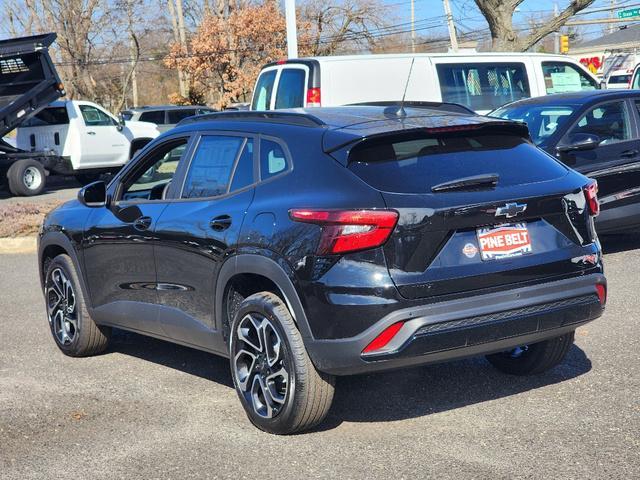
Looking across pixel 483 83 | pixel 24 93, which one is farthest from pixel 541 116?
pixel 24 93

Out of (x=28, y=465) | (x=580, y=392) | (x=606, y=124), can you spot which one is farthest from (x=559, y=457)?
(x=606, y=124)

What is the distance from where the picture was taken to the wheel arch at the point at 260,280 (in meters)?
4.80

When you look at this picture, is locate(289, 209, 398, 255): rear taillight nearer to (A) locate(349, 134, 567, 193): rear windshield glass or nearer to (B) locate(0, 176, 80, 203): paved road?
(A) locate(349, 134, 567, 193): rear windshield glass

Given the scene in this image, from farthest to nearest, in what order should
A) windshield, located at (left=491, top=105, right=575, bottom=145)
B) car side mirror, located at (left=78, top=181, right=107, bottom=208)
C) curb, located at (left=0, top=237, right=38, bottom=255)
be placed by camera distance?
curb, located at (left=0, top=237, right=38, bottom=255)
windshield, located at (left=491, top=105, right=575, bottom=145)
car side mirror, located at (left=78, top=181, right=107, bottom=208)

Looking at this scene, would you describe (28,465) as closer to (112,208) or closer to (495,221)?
(112,208)

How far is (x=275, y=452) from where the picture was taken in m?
4.84

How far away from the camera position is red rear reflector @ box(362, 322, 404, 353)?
4578 millimetres

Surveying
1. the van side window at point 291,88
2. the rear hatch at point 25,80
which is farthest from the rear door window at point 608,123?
the rear hatch at point 25,80

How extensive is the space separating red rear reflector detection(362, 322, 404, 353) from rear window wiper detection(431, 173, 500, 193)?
2.34 ft

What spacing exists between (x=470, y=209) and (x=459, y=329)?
23.2 inches

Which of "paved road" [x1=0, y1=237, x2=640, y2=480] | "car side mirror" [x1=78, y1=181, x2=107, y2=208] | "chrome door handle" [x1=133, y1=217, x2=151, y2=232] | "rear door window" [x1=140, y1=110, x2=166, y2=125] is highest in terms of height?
"car side mirror" [x1=78, y1=181, x2=107, y2=208]

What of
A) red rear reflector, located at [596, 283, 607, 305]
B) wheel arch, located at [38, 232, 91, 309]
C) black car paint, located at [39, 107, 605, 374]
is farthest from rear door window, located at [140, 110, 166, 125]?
red rear reflector, located at [596, 283, 607, 305]

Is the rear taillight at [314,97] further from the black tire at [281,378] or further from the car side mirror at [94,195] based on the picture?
the black tire at [281,378]

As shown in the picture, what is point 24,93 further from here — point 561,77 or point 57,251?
point 57,251
